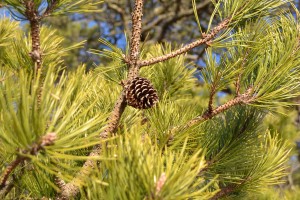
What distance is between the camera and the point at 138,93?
0.62 m

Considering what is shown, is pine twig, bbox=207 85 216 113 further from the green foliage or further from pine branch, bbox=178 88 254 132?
the green foliage

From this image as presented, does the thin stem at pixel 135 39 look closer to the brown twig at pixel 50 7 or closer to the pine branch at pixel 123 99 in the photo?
the pine branch at pixel 123 99

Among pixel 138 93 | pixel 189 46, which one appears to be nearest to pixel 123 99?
pixel 138 93

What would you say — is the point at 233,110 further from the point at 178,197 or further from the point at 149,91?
the point at 178,197

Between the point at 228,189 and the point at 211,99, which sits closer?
the point at 211,99

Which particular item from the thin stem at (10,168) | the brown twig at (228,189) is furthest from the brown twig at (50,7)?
the brown twig at (228,189)

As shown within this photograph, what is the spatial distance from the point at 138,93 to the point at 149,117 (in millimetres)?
184

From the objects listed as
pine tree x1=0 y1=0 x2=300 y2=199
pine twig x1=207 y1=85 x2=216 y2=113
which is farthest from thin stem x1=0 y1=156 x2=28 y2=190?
pine twig x1=207 y1=85 x2=216 y2=113

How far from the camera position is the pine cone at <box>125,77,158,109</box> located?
0.62 metres

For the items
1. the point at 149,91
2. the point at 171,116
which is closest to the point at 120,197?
the point at 149,91

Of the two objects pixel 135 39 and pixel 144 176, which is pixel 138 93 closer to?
pixel 135 39

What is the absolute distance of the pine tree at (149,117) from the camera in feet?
1.43

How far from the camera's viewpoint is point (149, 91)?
2.18ft

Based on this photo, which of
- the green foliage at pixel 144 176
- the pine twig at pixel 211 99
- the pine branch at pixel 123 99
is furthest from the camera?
the pine twig at pixel 211 99
